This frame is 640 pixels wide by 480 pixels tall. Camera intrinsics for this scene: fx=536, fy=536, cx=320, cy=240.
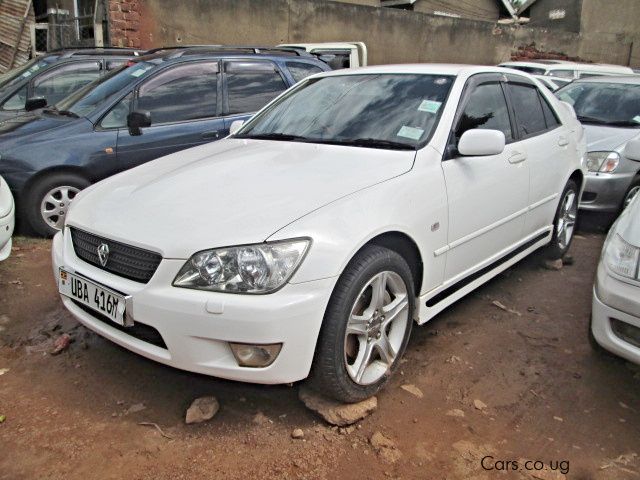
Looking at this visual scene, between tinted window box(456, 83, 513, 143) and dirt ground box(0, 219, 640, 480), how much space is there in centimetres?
130

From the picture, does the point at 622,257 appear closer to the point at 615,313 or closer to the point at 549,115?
the point at 615,313

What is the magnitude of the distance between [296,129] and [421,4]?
836 inches

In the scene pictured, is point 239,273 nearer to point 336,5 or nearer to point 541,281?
point 541,281

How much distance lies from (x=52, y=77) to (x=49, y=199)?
2.91m

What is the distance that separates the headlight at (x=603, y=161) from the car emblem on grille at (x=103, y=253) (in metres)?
4.94

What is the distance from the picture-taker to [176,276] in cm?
226

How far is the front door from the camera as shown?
3.07 metres

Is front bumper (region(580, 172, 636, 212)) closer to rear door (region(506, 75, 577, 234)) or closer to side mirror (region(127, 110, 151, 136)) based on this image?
rear door (region(506, 75, 577, 234))

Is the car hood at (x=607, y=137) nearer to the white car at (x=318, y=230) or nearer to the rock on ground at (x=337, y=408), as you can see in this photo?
the white car at (x=318, y=230)

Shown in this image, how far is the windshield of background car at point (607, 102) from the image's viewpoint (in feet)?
20.0

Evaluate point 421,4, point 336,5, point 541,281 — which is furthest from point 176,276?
point 421,4

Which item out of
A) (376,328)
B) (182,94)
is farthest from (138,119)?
(376,328)

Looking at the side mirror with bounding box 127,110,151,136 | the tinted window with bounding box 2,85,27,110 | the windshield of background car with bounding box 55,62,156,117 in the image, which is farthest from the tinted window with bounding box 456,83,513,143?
the tinted window with bounding box 2,85,27,110

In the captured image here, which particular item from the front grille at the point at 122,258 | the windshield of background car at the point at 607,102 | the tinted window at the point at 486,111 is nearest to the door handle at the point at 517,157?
the tinted window at the point at 486,111
